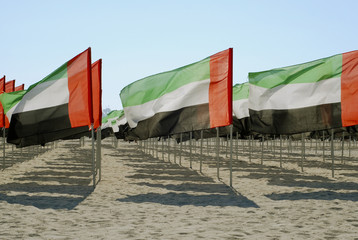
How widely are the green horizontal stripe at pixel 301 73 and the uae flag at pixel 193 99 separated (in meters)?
1.19

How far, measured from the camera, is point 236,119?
22312 millimetres

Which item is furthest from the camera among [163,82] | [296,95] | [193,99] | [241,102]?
[241,102]

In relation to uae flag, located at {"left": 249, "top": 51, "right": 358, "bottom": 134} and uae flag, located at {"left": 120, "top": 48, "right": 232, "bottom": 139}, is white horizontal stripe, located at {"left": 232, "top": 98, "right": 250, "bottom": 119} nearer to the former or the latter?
uae flag, located at {"left": 249, "top": 51, "right": 358, "bottom": 134}

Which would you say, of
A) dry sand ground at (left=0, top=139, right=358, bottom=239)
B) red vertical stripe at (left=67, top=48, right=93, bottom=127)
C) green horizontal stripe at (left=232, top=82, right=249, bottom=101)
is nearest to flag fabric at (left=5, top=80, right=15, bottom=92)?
A: green horizontal stripe at (left=232, top=82, right=249, bottom=101)

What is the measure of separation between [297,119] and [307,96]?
69 centimetres

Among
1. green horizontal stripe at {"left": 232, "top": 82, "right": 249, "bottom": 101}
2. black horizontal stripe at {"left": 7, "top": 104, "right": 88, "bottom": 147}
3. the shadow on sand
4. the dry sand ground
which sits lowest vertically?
the dry sand ground

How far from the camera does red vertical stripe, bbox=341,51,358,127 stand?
1349 centimetres

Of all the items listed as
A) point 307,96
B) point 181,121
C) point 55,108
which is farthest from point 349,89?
point 55,108

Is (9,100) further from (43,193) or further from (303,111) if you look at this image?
(303,111)

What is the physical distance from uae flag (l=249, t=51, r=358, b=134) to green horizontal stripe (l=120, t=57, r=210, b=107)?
1541 mm

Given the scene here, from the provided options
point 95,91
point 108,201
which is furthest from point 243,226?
point 95,91

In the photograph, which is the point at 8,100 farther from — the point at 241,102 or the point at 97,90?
the point at 241,102

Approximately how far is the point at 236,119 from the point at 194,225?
14.0m

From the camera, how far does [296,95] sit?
46.2ft
